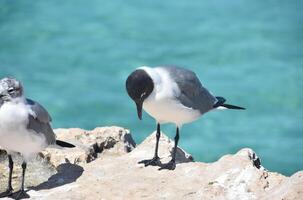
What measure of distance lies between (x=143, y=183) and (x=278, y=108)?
5.26 meters

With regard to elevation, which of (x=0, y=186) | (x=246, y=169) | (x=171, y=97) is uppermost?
(x=171, y=97)

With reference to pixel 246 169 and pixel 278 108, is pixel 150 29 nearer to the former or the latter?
pixel 278 108

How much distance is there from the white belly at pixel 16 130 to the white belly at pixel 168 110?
2.56 feet

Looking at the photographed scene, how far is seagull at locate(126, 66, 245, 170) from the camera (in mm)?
4973

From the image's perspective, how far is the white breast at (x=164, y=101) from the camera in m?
5.03

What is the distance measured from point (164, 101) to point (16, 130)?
102cm

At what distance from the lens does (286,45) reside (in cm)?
1108

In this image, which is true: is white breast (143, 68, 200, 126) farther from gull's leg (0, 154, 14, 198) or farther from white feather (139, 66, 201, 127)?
gull's leg (0, 154, 14, 198)

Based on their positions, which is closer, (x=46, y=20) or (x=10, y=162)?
(x=10, y=162)

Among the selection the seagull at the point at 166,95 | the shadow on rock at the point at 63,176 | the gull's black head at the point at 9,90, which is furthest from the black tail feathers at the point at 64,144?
the gull's black head at the point at 9,90

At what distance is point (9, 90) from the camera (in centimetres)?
464

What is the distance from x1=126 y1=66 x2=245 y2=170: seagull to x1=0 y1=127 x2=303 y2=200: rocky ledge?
8.0 inches

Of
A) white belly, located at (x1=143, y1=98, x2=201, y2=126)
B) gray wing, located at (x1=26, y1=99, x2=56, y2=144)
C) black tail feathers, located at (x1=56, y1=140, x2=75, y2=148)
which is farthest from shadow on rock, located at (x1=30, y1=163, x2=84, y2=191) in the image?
white belly, located at (x1=143, y1=98, x2=201, y2=126)

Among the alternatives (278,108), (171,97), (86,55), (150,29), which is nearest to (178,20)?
(150,29)
